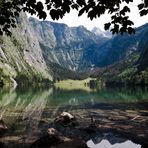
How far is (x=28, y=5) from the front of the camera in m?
13.3

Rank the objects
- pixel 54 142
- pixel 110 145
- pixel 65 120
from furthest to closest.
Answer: pixel 65 120 → pixel 54 142 → pixel 110 145

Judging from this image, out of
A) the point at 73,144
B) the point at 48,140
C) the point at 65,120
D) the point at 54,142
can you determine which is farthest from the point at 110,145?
the point at 65,120

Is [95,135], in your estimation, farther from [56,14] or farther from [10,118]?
[56,14]

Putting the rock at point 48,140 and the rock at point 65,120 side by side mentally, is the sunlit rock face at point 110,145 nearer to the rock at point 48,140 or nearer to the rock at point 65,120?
the rock at point 48,140

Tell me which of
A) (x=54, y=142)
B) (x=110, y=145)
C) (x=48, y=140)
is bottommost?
(x=110, y=145)

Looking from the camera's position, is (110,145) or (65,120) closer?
(110,145)

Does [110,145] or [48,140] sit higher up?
[48,140]

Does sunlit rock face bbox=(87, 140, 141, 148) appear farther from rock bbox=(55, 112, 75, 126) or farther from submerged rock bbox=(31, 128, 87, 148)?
rock bbox=(55, 112, 75, 126)

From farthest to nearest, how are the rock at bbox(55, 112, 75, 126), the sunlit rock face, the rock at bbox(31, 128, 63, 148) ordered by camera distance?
the rock at bbox(55, 112, 75, 126) → the rock at bbox(31, 128, 63, 148) → the sunlit rock face

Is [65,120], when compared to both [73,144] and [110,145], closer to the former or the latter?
[73,144]

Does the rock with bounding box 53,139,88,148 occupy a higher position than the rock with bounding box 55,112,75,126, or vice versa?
the rock with bounding box 55,112,75,126

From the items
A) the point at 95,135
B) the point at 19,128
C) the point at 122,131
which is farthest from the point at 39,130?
the point at 122,131

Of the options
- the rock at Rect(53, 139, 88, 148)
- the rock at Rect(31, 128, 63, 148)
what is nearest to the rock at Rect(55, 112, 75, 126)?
the rock at Rect(53, 139, 88, 148)

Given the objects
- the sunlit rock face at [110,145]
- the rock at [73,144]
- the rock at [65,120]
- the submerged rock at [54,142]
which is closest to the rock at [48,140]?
the submerged rock at [54,142]
